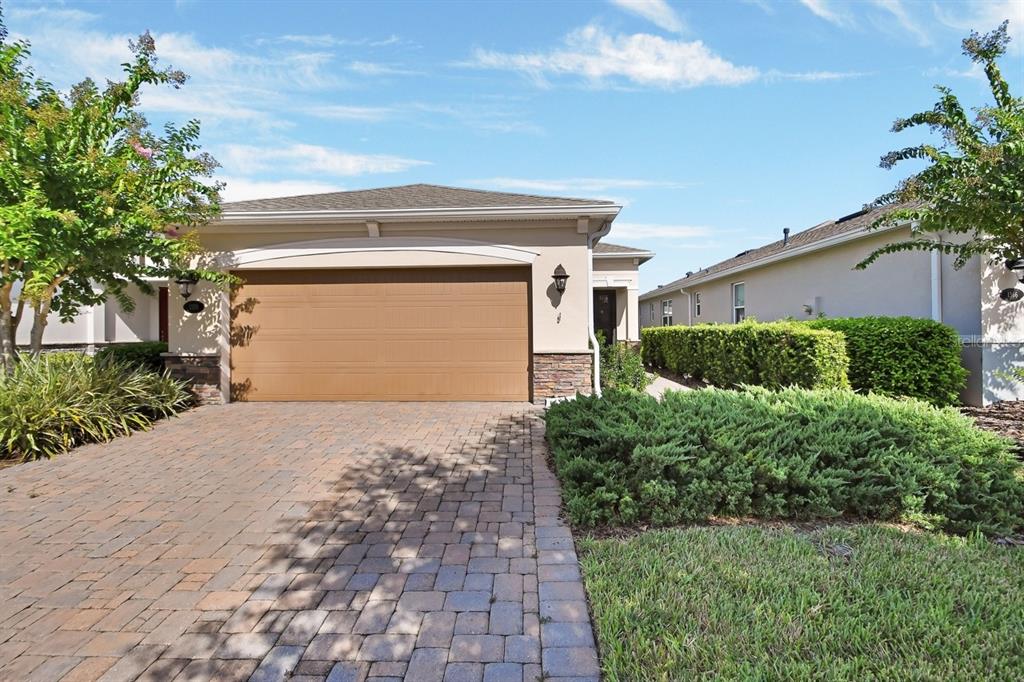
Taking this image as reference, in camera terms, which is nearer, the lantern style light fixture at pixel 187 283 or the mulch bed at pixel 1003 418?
the mulch bed at pixel 1003 418

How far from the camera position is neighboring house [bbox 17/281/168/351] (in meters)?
13.0

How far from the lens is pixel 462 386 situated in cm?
852

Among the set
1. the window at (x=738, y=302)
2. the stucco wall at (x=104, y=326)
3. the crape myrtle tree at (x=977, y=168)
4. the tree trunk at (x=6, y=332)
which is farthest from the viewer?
the window at (x=738, y=302)

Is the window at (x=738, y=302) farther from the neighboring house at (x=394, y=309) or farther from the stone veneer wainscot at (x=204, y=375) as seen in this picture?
the stone veneer wainscot at (x=204, y=375)

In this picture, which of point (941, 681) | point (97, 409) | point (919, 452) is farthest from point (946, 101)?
point (97, 409)

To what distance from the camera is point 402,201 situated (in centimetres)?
917

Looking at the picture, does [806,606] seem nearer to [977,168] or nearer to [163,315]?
[977,168]

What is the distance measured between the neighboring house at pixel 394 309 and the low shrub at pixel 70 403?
1407mm

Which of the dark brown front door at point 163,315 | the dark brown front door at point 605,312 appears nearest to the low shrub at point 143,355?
the dark brown front door at point 163,315

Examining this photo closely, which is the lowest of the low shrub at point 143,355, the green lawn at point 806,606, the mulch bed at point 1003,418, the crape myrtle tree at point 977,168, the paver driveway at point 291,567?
the paver driveway at point 291,567

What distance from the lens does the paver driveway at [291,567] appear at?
7.06 ft

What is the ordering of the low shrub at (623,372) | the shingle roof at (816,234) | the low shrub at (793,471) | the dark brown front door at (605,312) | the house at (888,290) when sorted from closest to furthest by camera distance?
the low shrub at (793,471) → the house at (888,290) → the low shrub at (623,372) → the shingle roof at (816,234) → the dark brown front door at (605,312)

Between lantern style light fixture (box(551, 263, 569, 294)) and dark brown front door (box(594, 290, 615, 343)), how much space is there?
321 inches

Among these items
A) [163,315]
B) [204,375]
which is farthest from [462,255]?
[163,315]
